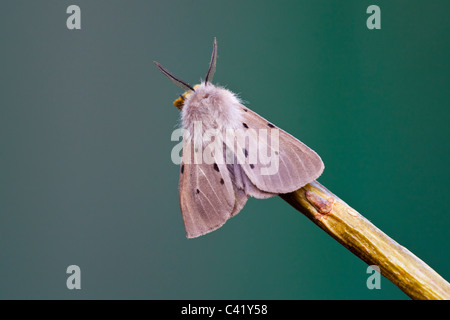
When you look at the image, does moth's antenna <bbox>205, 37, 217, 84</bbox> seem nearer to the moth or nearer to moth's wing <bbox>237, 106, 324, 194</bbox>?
the moth

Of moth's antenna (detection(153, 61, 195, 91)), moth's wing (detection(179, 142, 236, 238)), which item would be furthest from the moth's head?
moth's wing (detection(179, 142, 236, 238))

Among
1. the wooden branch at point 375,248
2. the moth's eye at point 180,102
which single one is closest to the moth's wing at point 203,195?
the moth's eye at point 180,102

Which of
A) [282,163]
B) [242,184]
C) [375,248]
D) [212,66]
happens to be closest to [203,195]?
[242,184]

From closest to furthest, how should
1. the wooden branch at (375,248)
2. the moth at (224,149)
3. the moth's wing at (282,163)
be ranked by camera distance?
the wooden branch at (375,248) → the moth's wing at (282,163) → the moth at (224,149)

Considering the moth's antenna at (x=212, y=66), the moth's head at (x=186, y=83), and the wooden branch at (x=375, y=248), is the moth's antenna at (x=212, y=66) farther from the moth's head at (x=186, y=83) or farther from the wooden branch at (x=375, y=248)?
the wooden branch at (x=375, y=248)
